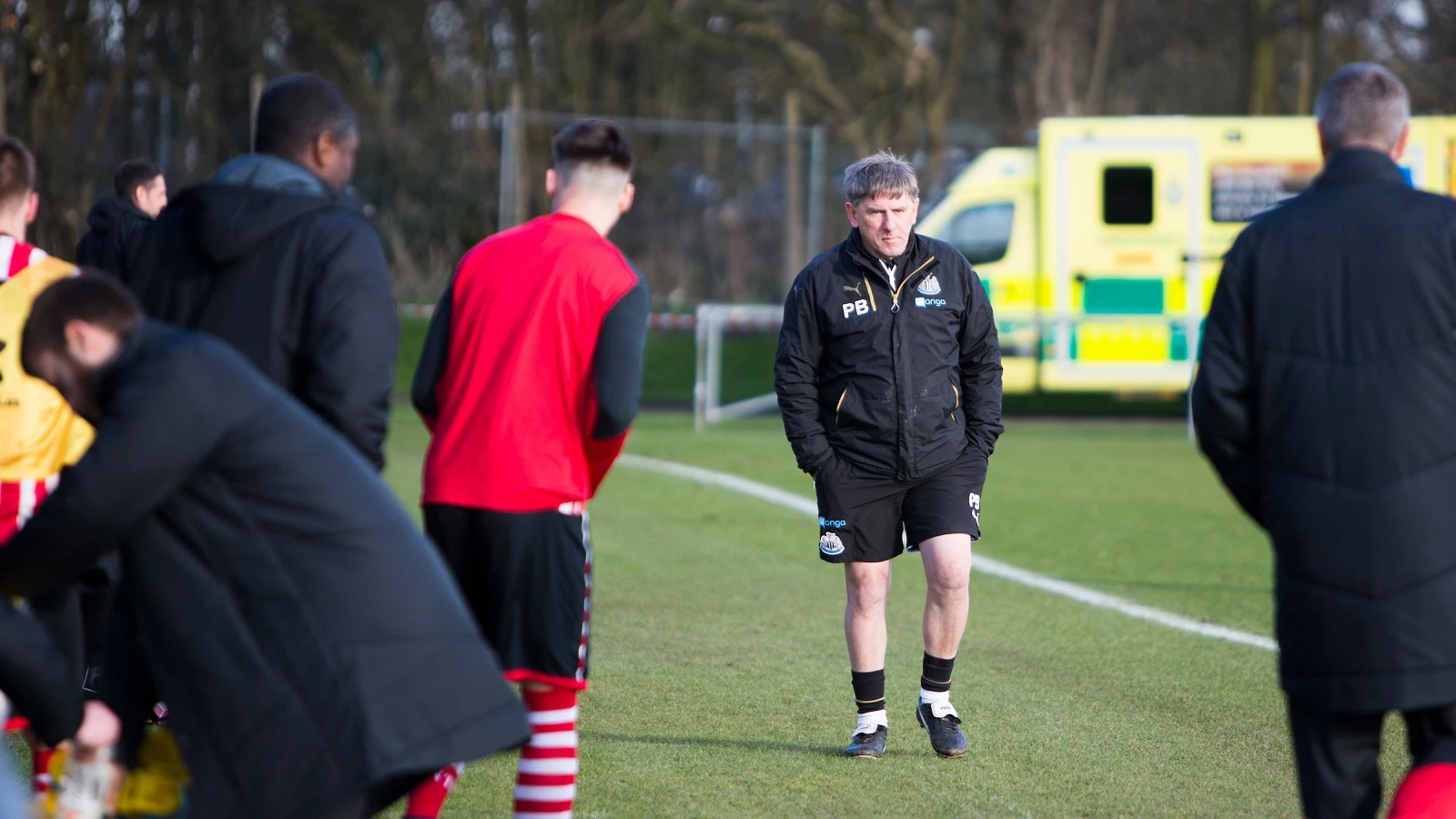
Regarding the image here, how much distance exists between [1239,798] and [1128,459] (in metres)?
11.1

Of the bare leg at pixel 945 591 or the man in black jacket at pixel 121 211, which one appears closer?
the bare leg at pixel 945 591

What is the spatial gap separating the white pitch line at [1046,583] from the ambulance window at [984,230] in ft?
19.8

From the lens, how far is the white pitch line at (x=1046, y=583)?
8023 millimetres

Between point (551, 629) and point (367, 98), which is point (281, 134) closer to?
point (551, 629)

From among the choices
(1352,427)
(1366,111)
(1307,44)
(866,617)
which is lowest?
(866,617)

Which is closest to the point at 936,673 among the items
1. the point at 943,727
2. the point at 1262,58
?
the point at 943,727

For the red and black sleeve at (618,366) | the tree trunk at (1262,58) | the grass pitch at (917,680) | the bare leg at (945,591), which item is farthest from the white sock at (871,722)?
the tree trunk at (1262,58)

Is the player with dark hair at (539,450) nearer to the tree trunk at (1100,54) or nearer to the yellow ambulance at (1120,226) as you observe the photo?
the yellow ambulance at (1120,226)

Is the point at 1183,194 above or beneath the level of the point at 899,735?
above

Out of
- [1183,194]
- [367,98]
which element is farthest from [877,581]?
[367,98]

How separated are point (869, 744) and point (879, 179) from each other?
1.84 m

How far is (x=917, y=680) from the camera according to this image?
23.1 feet

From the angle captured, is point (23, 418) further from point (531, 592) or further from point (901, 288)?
point (901, 288)

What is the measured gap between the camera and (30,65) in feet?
68.0
